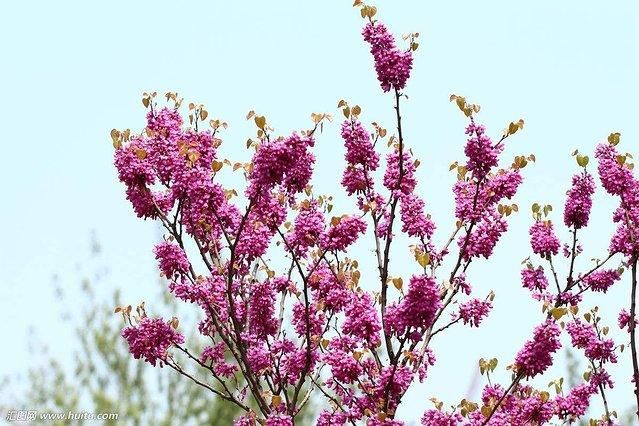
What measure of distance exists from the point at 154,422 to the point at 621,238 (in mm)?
6658

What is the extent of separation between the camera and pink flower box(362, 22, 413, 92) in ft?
16.1

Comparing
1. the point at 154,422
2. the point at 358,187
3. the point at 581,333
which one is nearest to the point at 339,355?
the point at 358,187

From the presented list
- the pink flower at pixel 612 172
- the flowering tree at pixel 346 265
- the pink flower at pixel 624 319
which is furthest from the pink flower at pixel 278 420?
the pink flower at pixel 612 172

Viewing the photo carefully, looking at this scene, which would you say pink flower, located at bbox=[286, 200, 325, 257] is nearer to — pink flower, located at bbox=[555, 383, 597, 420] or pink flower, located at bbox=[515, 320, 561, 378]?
pink flower, located at bbox=[515, 320, 561, 378]

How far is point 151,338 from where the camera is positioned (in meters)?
5.03

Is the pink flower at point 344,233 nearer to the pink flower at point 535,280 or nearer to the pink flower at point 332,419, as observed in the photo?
the pink flower at point 332,419

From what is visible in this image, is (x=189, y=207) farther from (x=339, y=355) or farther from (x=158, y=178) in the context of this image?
(x=339, y=355)

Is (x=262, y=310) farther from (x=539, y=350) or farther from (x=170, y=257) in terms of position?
(x=539, y=350)

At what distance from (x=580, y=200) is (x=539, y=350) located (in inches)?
57.8

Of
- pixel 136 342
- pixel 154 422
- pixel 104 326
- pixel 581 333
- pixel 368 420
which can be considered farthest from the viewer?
pixel 104 326

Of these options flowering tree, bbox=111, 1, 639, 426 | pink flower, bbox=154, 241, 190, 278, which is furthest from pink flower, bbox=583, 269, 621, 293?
pink flower, bbox=154, 241, 190, 278

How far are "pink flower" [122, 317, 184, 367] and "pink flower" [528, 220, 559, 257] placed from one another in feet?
7.37

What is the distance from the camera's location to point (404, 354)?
478 centimetres

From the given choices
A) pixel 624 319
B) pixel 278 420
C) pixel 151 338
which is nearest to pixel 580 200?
pixel 624 319
